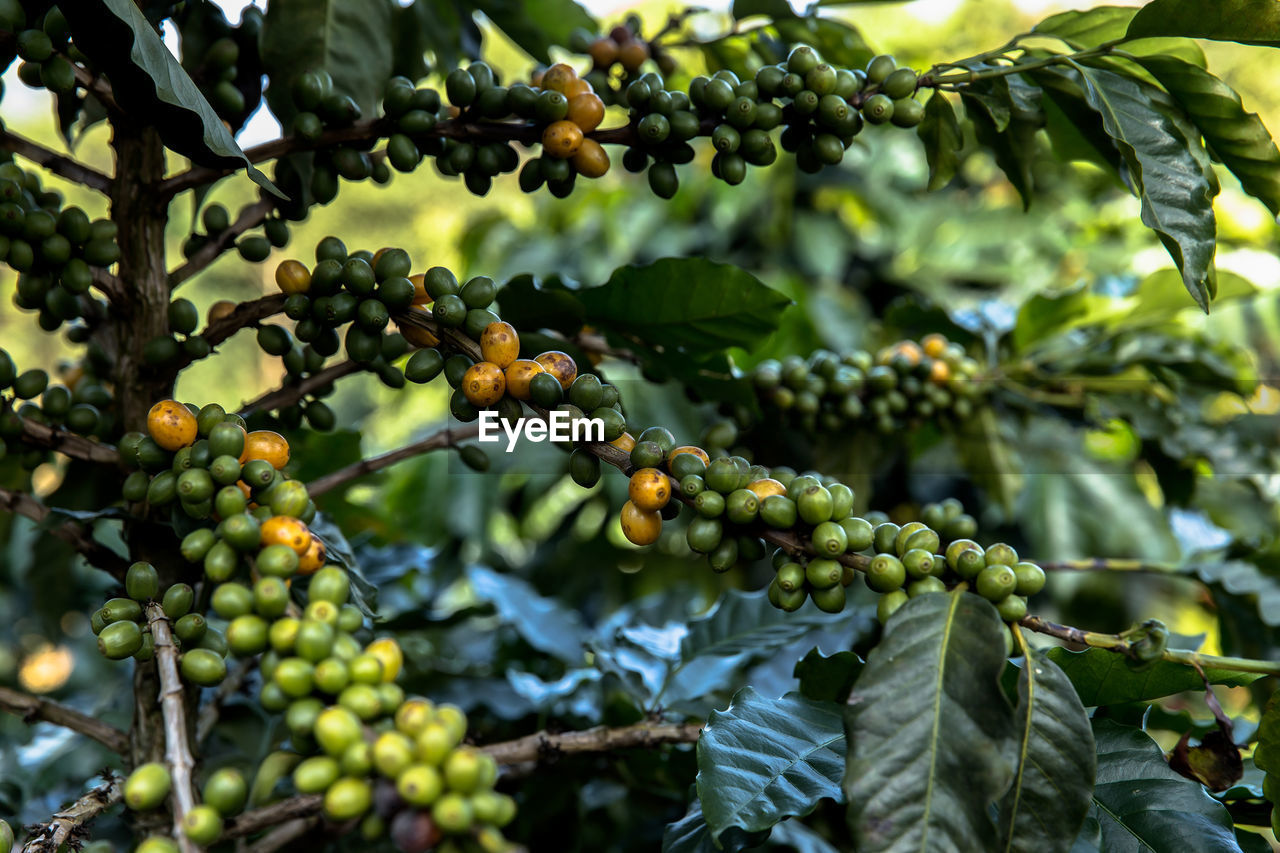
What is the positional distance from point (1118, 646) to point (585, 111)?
479 millimetres

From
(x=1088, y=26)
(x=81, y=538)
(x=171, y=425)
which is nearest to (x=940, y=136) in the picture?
(x=1088, y=26)

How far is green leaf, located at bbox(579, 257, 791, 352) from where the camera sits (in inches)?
31.0

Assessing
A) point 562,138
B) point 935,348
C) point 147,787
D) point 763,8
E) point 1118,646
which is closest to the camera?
point 147,787

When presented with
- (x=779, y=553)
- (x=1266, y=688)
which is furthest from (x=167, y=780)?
(x=1266, y=688)

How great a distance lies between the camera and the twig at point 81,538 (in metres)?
0.61

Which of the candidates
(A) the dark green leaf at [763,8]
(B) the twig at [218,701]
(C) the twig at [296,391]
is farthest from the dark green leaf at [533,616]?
(A) the dark green leaf at [763,8]

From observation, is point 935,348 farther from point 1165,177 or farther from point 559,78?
point 559,78

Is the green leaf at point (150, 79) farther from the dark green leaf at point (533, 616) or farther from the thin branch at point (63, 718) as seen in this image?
the dark green leaf at point (533, 616)

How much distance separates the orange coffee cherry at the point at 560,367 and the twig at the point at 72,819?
1.18 ft

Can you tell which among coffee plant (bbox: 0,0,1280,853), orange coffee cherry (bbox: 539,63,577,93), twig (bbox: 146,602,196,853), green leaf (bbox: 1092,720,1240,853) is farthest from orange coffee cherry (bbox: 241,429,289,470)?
green leaf (bbox: 1092,720,1240,853)

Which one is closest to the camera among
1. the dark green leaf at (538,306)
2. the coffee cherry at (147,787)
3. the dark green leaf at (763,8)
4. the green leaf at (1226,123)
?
the coffee cherry at (147,787)

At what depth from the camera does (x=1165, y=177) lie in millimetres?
589

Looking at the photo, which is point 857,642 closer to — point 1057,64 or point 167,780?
point 1057,64

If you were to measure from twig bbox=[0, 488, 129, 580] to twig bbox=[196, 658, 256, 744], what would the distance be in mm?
133
